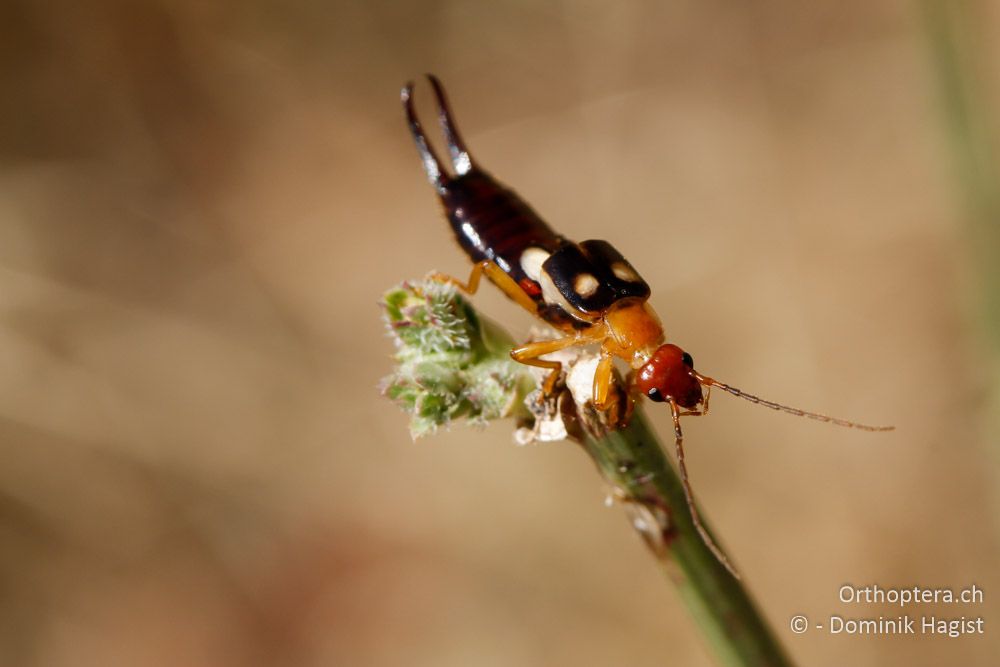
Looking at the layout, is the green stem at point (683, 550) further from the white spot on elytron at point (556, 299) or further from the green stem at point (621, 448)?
the white spot on elytron at point (556, 299)

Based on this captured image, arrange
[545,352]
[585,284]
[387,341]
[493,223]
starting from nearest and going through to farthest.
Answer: [545,352] < [585,284] < [493,223] < [387,341]

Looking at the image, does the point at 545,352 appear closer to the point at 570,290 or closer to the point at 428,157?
the point at 570,290

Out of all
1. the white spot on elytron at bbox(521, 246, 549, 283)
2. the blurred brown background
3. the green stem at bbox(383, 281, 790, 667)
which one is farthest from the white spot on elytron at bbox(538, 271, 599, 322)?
the blurred brown background

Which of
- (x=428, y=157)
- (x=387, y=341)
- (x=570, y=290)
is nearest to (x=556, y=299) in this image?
(x=570, y=290)

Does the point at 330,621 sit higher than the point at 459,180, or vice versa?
the point at 459,180

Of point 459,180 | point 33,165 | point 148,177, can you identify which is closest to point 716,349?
point 459,180

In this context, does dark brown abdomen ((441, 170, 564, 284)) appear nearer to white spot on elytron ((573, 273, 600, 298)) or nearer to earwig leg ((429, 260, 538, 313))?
earwig leg ((429, 260, 538, 313))

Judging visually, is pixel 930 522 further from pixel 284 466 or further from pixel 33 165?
pixel 33 165
